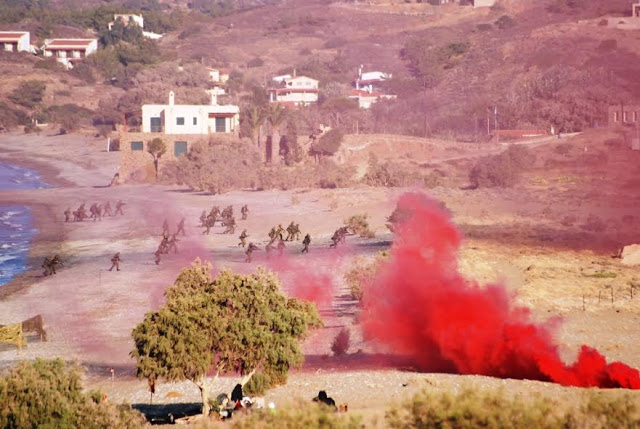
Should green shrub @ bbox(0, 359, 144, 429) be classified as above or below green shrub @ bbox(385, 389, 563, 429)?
below

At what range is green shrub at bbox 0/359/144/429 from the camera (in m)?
20.9

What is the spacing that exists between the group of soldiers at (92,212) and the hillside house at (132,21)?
114784 millimetres

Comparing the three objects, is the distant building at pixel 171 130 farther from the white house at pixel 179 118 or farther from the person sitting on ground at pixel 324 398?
the person sitting on ground at pixel 324 398

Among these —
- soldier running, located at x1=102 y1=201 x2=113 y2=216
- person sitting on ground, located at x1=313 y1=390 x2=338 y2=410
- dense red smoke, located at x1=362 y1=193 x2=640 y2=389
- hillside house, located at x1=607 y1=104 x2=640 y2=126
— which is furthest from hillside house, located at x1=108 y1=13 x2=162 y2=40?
person sitting on ground, located at x1=313 y1=390 x2=338 y2=410

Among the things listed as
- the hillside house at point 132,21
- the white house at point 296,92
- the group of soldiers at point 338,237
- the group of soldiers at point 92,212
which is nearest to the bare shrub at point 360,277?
the group of soldiers at point 338,237

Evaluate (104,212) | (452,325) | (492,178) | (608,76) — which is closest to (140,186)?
(104,212)

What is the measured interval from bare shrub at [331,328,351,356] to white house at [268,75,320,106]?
9596 cm

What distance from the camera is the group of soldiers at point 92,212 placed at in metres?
64.6

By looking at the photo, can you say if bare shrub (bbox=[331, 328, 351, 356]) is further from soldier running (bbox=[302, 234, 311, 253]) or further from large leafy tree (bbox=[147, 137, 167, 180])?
large leafy tree (bbox=[147, 137, 167, 180])

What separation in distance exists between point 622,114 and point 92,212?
56.1 meters

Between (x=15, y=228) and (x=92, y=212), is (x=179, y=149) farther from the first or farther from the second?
(x=15, y=228)

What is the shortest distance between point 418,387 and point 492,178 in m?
52.3

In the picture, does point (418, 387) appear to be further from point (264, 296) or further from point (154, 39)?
point (154, 39)

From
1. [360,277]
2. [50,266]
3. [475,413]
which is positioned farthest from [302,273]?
[475,413]
